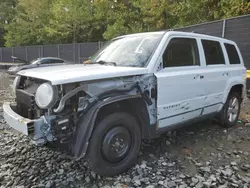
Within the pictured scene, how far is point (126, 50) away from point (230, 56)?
2.51 metres

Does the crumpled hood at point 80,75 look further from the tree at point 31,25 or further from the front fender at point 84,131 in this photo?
the tree at point 31,25

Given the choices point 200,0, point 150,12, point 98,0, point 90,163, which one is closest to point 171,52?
point 90,163

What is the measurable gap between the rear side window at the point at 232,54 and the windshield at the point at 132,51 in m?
2.09

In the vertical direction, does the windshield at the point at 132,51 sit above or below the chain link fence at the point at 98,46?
below

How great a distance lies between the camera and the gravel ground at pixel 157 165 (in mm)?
3061

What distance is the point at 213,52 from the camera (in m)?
4.58

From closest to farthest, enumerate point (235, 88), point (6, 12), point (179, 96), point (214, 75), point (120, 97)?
point (120, 97) → point (179, 96) → point (214, 75) → point (235, 88) → point (6, 12)

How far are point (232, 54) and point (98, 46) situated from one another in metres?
13.2

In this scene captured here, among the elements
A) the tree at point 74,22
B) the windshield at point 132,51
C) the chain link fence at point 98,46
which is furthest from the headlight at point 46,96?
the tree at point 74,22

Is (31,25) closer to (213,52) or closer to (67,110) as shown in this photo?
(213,52)

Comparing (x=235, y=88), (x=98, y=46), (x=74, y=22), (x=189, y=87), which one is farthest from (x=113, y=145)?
(x=74, y=22)

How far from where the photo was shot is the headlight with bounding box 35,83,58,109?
104 inches

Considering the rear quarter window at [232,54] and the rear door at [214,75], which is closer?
the rear door at [214,75]

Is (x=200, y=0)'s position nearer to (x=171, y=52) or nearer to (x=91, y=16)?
(x=91, y=16)
